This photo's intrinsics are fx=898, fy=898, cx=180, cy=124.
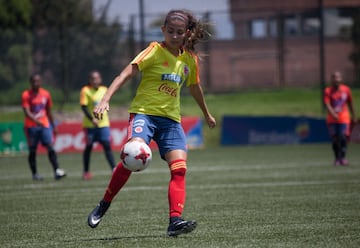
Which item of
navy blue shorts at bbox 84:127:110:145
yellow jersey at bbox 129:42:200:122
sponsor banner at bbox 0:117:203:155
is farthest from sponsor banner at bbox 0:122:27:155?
yellow jersey at bbox 129:42:200:122

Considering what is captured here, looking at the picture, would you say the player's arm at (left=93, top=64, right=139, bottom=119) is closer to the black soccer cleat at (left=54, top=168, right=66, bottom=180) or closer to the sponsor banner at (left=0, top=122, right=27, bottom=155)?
the black soccer cleat at (left=54, top=168, right=66, bottom=180)

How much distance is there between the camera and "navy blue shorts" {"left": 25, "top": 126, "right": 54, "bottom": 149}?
55.5 ft

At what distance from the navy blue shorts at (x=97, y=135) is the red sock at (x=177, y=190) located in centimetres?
890

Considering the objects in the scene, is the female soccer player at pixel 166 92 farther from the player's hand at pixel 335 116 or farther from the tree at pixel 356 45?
the tree at pixel 356 45

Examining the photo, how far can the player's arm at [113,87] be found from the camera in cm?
766

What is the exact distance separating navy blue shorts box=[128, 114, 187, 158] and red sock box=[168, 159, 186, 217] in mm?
190

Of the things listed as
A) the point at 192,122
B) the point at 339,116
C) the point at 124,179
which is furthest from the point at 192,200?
the point at 192,122

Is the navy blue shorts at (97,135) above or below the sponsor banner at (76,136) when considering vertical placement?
above

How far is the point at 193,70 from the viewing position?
28.2 feet

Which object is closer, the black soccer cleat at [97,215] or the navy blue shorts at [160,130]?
the navy blue shorts at [160,130]

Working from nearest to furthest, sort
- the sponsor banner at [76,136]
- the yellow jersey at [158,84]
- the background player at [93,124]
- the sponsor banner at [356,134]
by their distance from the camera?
the yellow jersey at [158,84] < the background player at [93,124] < the sponsor banner at [76,136] < the sponsor banner at [356,134]

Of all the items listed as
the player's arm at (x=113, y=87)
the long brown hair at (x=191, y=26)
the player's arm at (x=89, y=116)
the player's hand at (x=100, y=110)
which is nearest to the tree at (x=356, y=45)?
the player's arm at (x=89, y=116)

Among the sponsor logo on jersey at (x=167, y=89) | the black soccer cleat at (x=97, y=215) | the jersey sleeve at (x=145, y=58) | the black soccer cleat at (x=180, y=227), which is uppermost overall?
the jersey sleeve at (x=145, y=58)

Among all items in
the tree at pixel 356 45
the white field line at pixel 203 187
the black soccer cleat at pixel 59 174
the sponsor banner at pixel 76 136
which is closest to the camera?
the white field line at pixel 203 187
